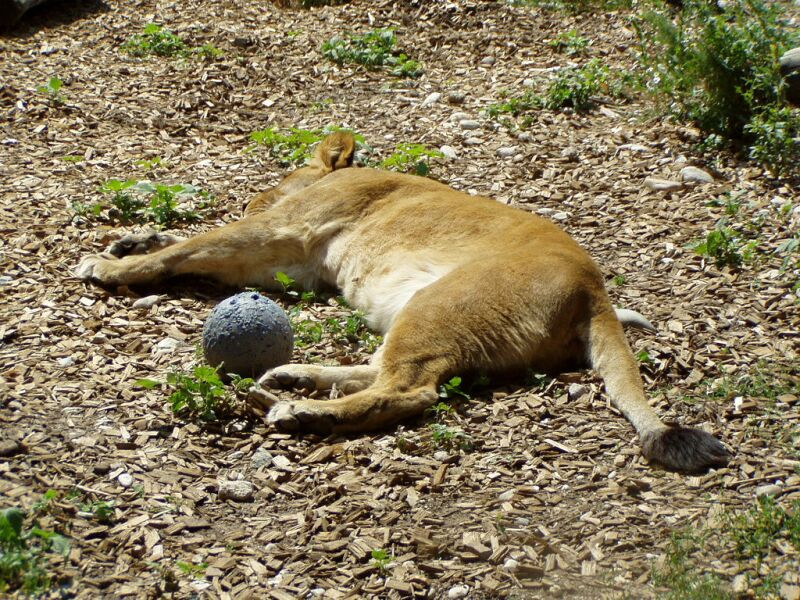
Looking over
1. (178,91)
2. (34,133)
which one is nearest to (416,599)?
(34,133)

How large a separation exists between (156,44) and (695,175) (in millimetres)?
5815

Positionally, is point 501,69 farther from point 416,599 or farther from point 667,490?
point 416,599

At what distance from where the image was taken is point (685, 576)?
3508 mm

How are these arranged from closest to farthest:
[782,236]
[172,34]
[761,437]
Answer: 1. [761,437]
2. [782,236]
3. [172,34]

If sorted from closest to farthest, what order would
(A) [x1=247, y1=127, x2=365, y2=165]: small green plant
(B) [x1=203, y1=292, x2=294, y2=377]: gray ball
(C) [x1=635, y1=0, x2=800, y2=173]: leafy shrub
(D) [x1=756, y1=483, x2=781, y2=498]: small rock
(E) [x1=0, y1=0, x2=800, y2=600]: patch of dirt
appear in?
(E) [x1=0, y1=0, x2=800, y2=600]: patch of dirt, (D) [x1=756, y1=483, x2=781, y2=498]: small rock, (B) [x1=203, y1=292, x2=294, y2=377]: gray ball, (C) [x1=635, y1=0, x2=800, y2=173]: leafy shrub, (A) [x1=247, y1=127, x2=365, y2=165]: small green plant

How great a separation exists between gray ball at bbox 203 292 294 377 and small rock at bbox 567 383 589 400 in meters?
1.58

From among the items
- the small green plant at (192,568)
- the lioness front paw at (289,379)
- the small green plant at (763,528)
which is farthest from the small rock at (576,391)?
the small green plant at (192,568)

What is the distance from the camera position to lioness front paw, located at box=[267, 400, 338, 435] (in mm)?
4723

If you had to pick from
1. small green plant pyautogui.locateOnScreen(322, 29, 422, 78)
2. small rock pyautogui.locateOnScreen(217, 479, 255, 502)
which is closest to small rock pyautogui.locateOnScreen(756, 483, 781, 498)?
small rock pyautogui.locateOnScreen(217, 479, 255, 502)

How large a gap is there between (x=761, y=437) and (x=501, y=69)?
6111 mm

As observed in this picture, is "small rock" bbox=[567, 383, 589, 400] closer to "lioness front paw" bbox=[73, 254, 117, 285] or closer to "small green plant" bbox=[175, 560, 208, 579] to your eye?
"small green plant" bbox=[175, 560, 208, 579]

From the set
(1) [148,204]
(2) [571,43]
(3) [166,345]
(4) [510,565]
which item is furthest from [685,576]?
(2) [571,43]

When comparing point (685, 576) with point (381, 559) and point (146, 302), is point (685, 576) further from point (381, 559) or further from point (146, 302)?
point (146, 302)

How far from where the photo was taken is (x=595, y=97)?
890 cm
